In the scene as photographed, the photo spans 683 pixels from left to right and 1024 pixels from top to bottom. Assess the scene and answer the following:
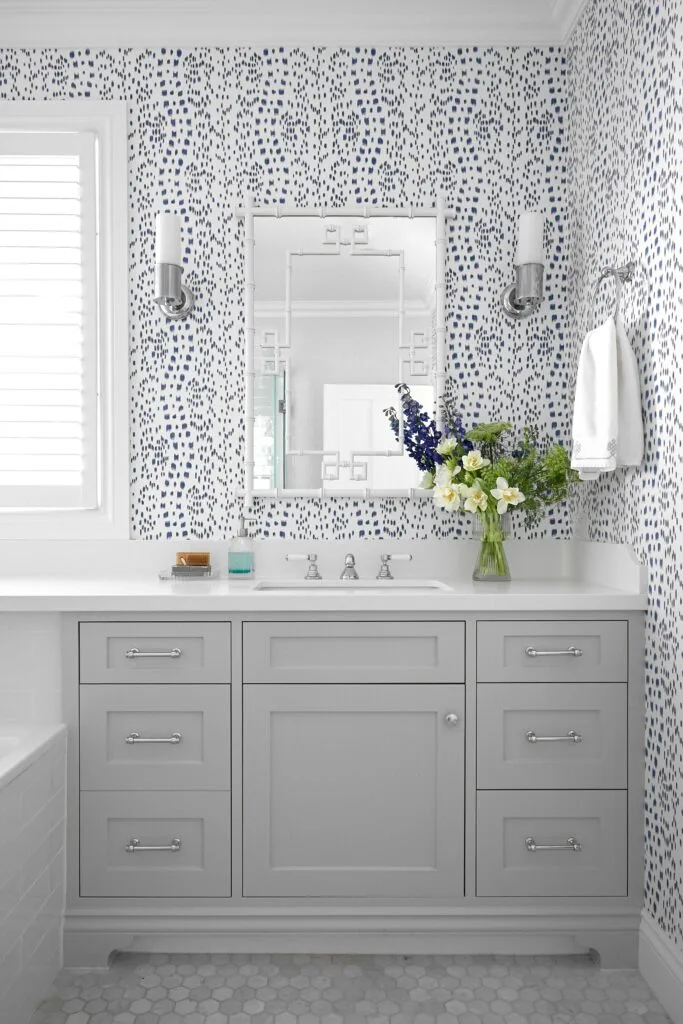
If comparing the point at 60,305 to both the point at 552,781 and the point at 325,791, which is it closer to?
the point at 325,791

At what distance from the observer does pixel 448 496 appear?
2121mm

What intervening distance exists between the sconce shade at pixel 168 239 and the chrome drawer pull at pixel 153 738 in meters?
1.40

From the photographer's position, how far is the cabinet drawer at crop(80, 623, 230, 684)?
5.95 feet

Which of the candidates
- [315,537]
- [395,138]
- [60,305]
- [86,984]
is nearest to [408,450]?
[315,537]

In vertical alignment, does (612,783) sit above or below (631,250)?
below

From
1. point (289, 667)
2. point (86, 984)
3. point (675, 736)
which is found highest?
point (289, 667)

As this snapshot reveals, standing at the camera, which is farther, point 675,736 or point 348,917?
point 348,917

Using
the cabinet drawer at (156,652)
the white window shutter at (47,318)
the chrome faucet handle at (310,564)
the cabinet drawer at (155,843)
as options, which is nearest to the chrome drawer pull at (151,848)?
the cabinet drawer at (155,843)

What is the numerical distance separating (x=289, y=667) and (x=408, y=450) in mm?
832

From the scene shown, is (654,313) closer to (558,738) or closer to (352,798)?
(558,738)

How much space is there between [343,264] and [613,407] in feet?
3.28

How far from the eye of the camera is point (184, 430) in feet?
7.70

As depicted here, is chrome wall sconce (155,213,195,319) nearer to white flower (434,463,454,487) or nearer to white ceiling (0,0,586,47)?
white ceiling (0,0,586,47)

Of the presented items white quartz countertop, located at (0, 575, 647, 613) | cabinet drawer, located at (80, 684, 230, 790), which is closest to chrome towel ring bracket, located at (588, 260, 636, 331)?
white quartz countertop, located at (0, 575, 647, 613)
